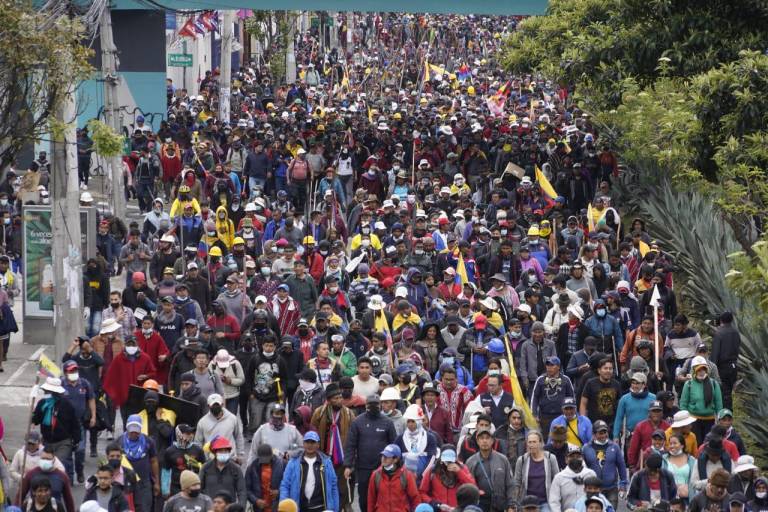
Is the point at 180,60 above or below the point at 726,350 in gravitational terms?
above

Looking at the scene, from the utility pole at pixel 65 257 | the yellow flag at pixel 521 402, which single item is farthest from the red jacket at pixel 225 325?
the yellow flag at pixel 521 402

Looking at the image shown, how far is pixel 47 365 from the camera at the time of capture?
1488cm

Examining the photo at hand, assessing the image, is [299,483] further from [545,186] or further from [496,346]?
[545,186]

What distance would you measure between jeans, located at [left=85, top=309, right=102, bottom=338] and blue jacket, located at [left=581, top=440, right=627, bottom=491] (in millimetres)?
7000

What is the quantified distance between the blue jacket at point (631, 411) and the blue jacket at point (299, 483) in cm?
296

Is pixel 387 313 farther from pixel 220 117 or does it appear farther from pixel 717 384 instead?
pixel 220 117

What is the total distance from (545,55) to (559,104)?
14131 mm

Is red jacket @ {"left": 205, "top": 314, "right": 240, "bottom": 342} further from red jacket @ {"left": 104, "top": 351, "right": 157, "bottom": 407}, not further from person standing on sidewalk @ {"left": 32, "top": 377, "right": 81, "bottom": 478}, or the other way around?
person standing on sidewalk @ {"left": 32, "top": 377, "right": 81, "bottom": 478}

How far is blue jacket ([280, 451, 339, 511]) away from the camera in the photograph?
44.3 ft

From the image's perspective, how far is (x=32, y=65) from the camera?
18.9 meters

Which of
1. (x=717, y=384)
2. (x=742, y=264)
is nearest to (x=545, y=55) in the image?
(x=717, y=384)

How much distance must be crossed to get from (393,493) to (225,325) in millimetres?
5261

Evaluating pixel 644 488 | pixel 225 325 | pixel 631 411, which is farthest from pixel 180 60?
pixel 644 488

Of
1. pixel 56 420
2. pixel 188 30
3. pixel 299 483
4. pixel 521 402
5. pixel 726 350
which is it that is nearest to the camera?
pixel 299 483
